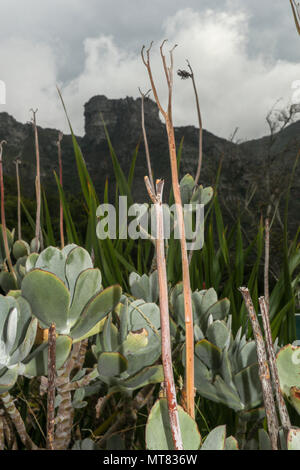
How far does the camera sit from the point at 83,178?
1.99ft

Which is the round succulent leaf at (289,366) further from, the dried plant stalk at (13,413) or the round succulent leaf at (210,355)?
the dried plant stalk at (13,413)

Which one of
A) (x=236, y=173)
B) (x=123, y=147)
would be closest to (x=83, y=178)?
(x=236, y=173)

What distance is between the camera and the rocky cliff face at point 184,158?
34.6 ft

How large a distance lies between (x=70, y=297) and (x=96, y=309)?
2 cm

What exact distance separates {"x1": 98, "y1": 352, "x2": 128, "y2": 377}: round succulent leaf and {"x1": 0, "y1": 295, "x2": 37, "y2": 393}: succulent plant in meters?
0.04

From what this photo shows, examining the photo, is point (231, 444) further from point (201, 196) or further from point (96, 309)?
A: point (201, 196)

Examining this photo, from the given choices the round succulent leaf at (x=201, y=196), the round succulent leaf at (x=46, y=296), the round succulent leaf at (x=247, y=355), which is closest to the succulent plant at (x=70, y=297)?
the round succulent leaf at (x=46, y=296)

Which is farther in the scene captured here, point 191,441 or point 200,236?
point 200,236

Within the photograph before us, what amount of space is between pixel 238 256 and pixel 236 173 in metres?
11.6

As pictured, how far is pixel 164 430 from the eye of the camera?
195mm

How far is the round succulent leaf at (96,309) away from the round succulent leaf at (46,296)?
0.04ft

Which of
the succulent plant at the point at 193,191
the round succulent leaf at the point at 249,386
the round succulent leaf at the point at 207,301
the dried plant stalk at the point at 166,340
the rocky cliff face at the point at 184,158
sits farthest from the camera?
the rocky cliff face at the point at 184,158
